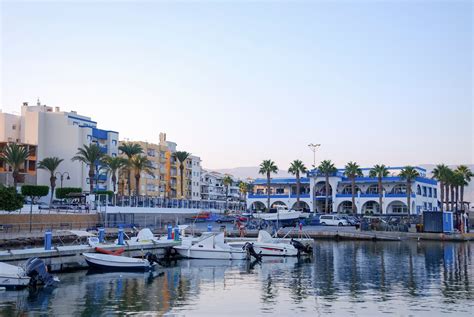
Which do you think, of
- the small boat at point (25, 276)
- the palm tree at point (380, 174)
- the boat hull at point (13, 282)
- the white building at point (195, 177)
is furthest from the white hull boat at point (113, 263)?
the white building at point (195, 177)

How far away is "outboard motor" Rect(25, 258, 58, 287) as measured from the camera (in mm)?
32062

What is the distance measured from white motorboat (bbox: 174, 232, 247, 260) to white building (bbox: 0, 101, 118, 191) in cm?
5900

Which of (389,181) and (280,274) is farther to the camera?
(389,181)

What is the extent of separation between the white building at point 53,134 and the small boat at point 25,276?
75.1 meters

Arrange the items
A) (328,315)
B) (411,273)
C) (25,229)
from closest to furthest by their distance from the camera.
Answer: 1. (328,315)
2. (411,273)
3. (25,229)

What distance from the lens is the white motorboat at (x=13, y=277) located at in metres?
30.9

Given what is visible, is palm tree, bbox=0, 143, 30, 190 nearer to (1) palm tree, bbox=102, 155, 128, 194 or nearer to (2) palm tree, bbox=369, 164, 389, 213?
(1) palm tree, bbox=102, 155, 128, 194

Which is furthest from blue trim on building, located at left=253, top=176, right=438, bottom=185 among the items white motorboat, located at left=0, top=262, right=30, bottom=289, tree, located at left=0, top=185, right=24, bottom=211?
white motorboat, located at left=0, top=262, right=30, bottom=289

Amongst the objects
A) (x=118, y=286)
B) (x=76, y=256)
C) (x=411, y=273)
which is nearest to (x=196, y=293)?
(x=118, y=286)

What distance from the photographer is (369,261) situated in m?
48.8

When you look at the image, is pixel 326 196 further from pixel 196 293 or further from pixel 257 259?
pixel 196 293

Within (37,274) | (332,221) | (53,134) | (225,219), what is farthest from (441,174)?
(37,274)

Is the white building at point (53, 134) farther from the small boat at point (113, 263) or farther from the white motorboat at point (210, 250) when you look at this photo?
the small boat at point (113, 263)

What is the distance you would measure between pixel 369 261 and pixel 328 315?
25.1 metres
